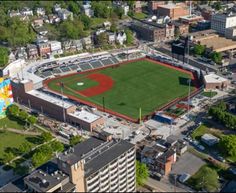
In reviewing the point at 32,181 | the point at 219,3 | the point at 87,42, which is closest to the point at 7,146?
the point at 32,181

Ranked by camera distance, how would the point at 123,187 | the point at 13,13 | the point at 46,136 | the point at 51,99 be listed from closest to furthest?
the point at 123,187
the point at 46,136
the point at 51,99
the point at 13,13

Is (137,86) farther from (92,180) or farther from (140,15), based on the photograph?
(140,15)

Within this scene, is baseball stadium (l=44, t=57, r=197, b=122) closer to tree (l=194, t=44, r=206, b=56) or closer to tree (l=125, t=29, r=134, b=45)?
tree (l=194, t=44, r=206, b=56)

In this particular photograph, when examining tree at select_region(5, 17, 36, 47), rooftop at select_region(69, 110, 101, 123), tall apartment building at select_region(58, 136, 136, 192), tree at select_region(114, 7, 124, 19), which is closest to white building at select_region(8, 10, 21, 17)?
tree at select_region(5, 17, 36, 47)

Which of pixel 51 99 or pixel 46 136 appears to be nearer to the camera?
pixel 46 136

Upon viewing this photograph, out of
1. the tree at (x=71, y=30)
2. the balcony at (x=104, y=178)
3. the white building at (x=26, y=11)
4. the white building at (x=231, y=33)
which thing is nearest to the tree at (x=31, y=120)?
the balcony at (x=104, y=178)

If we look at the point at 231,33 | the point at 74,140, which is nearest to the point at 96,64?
the point at 74,140
